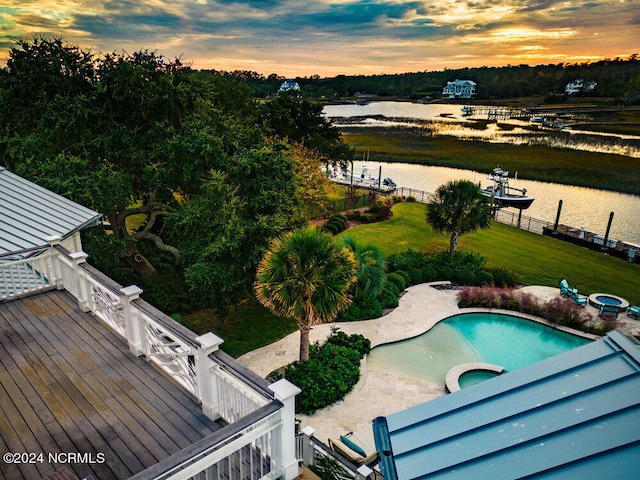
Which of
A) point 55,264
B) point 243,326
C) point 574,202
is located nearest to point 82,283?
point 55,264

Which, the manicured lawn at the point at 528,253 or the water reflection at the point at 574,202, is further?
the water reflection at the point at 574,202

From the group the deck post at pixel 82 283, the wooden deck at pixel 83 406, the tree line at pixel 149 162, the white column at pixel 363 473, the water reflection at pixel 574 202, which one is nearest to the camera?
the wooden deck at pixel 83 406

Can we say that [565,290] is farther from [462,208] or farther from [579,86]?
[579,86]

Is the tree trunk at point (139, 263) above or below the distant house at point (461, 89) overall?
below

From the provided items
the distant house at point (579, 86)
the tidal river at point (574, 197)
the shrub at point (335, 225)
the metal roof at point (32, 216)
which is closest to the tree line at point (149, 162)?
the metal roof at point (32, 216)

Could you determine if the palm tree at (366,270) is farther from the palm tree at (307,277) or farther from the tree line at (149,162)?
the palm tree at (307,277)

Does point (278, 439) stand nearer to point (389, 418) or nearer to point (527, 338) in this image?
point (389, 418)

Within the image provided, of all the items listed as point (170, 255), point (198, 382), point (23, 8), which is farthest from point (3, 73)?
point (198, 382)
